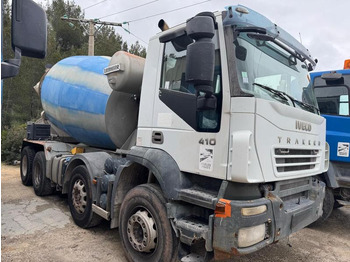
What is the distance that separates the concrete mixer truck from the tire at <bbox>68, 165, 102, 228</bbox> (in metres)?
0.13

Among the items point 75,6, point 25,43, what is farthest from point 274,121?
point 75,6

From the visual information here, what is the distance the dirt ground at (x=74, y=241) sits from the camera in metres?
3.72

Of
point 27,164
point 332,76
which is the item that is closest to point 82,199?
point 27,164

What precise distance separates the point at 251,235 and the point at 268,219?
223 mm

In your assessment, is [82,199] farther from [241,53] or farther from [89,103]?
[241,53]

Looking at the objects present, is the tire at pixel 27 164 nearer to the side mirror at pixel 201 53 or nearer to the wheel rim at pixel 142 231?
the wheel rim at pixel 142 231

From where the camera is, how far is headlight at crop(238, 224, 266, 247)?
245 centimetres

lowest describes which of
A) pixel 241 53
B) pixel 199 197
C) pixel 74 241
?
pixel 74 241

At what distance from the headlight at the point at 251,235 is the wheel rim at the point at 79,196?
2.76 m

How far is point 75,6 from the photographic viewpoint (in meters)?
22.9

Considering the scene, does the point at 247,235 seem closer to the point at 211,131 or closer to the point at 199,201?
the point at 199,201

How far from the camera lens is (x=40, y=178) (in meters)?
6.30

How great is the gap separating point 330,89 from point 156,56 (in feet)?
11.9

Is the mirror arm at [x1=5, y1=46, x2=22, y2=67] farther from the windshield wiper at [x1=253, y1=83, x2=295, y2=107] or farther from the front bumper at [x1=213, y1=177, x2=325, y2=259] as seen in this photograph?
the windshield wiper at [x1=253, y1=83, x2=295, y2=107]
